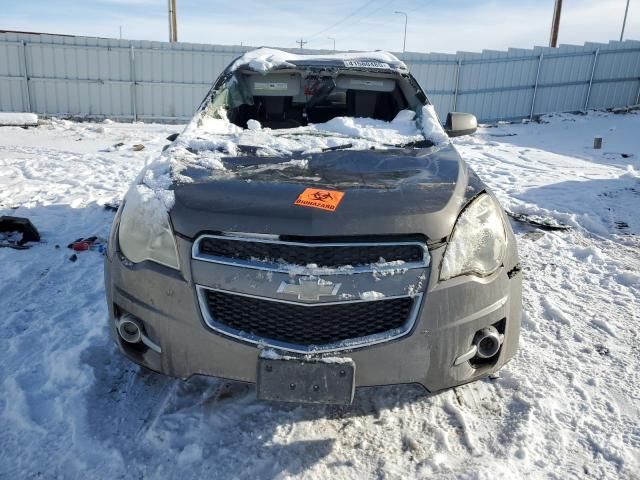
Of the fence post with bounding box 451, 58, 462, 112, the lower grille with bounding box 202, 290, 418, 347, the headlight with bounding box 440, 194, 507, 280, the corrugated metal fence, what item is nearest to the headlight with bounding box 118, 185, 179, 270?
the lower grille with bounding box 202, 290, 418, 347

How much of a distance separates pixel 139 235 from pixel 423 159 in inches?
62.5

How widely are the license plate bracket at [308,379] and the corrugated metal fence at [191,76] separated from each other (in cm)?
1460

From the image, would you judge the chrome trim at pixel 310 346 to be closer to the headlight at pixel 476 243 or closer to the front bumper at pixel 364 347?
the front bumper at pixel 364 347

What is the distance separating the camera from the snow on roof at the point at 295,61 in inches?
165

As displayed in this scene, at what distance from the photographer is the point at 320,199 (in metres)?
2.21

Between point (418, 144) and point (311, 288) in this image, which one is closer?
point (311, 288)

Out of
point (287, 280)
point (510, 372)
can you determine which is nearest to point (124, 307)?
point (287, 280)

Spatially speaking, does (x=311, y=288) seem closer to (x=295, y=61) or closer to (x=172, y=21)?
(x=295, y=61)

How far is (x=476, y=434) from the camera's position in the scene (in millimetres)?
2322

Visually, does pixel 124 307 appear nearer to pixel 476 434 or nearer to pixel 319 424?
pixel 319 424

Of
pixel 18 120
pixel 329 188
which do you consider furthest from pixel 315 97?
pixel 18 120

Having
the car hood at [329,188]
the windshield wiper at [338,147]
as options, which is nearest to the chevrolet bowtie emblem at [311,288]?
the car hood at [329,188]

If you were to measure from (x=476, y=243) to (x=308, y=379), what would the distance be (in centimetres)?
91

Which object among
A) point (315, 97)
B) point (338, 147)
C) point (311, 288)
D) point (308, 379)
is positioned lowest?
→ point (308, 379)
